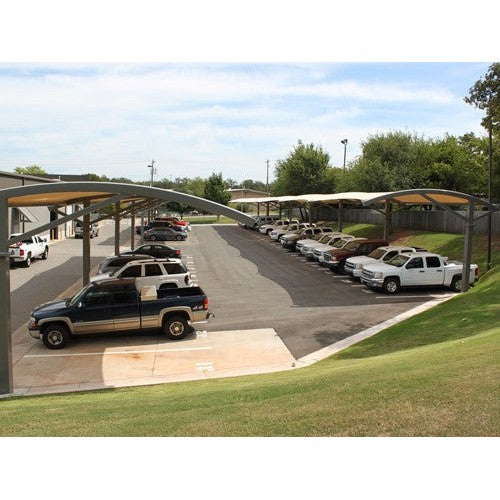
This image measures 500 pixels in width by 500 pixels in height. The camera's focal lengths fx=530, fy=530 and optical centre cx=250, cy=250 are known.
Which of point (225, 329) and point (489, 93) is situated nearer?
point (225, 329)

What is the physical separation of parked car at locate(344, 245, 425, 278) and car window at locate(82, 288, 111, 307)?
12049 mm

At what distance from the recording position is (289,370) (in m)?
11.7

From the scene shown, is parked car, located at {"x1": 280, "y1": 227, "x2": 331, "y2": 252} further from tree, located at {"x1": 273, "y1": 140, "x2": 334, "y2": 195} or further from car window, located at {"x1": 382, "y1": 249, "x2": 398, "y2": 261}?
tree, located at {"x1": 273, "y1": 140, "x2": 334, "y2": 195}

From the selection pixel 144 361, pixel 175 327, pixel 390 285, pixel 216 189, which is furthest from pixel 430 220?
pixel 216 189

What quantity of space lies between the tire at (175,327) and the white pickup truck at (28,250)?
49.0 feet

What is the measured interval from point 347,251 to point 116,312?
49.5 ft

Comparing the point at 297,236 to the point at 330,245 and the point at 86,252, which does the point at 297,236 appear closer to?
the point at 330,245

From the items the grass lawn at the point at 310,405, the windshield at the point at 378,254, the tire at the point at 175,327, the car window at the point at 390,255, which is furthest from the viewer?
the windshield at the point at 378,254

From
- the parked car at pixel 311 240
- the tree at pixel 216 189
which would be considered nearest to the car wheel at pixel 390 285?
the parked car at pixel 311 240

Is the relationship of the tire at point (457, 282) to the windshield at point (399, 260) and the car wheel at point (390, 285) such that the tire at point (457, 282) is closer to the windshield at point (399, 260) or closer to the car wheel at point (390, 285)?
the windshield at point (399, 260)

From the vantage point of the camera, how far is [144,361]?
42.0ft

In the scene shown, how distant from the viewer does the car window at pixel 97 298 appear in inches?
552

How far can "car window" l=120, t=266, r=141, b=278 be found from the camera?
58.0 ft

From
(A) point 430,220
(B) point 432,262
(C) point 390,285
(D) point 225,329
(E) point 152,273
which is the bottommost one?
(D) point 225,329
